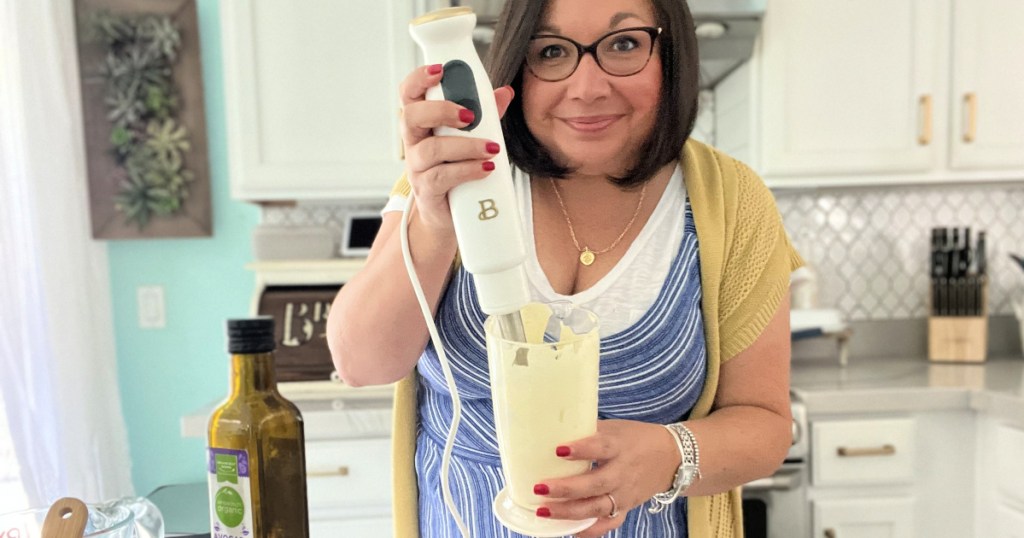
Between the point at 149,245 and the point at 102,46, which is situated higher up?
the point at 102,46

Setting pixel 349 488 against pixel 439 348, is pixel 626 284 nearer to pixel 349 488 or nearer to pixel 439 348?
pixel 439 348

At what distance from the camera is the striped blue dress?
61cm

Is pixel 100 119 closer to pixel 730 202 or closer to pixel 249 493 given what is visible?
pixel 249 493

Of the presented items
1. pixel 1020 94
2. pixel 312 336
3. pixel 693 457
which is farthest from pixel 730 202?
pixel 1020 94

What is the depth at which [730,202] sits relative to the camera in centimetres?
67

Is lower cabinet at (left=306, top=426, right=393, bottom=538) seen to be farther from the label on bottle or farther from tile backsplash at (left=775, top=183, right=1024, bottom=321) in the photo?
tile backsplash at (left=775, top=183, right=1024, bottom=321)

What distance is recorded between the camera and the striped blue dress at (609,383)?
23.9 inches

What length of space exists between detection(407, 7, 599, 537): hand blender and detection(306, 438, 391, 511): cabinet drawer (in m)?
1.00

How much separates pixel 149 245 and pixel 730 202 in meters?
1.73

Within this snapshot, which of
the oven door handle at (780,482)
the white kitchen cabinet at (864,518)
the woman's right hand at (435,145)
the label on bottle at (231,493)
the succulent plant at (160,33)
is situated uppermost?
→ the succulent plant at (160,33)

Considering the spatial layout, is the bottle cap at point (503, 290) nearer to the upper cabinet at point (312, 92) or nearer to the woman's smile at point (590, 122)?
the woman's smile at point (590, 122)

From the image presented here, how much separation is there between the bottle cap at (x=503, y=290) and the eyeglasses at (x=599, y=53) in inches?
10.2

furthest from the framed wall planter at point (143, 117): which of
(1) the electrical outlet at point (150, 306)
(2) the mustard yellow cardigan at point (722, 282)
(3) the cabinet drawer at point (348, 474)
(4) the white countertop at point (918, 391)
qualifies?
(4) the white countertop at point (918, 391)

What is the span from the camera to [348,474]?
1.39 m
